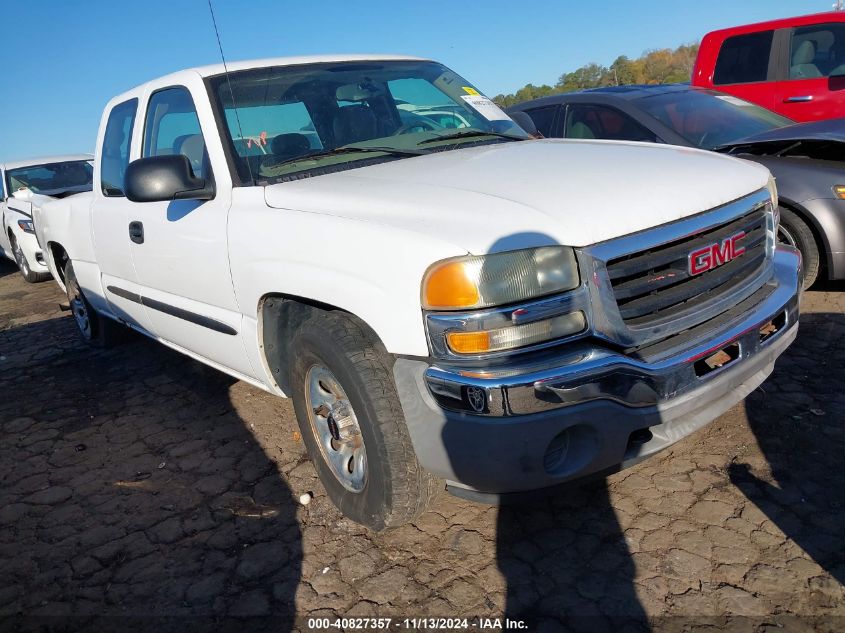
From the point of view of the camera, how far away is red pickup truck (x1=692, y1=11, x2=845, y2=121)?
22.1 feet

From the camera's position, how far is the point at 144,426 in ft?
13.3

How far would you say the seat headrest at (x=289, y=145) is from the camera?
3110 millimetres

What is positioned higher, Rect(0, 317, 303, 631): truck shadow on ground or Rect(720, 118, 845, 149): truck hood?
Rect(720, 118, 845, 149): truck hood

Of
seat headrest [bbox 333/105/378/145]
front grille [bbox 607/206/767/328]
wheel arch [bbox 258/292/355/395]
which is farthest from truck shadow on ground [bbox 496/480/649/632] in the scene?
seat headrest [bbox 333/105/378/145]

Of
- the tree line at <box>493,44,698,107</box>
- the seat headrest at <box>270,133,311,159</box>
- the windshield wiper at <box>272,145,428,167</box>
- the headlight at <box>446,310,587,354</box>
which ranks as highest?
the seat headrest at <box>270,133,311,159</box>

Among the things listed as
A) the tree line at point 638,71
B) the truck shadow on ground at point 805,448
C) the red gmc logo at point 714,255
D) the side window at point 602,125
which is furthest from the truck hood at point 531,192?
the tree line at point 638,71

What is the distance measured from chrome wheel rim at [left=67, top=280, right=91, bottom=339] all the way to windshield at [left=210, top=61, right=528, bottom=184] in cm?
298

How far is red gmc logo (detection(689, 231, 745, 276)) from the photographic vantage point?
237cm

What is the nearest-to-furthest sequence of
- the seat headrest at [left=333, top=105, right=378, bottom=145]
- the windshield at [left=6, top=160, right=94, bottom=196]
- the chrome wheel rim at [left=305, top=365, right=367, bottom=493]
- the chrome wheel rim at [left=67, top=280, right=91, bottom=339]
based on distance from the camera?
1. the chrome wheel rim at [left=305, top=365, right=367, bottom=493]
2. the seat headrest at [left=333, top=105, right=378, bottom=145]
3. the chrome wheel rim at [left=67, top=280, right=91, bottom=339]
4. the windshield at [left=6, top=160, right=94, bottom=196]

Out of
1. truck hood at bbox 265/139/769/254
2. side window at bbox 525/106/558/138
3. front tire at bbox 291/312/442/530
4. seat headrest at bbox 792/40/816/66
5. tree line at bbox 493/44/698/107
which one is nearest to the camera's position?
truck hood at bbox 265/139/769/254

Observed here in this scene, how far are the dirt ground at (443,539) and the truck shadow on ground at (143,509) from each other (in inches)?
0.4

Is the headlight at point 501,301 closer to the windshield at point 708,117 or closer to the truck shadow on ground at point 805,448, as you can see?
the truck shadow on ground at point 805,448

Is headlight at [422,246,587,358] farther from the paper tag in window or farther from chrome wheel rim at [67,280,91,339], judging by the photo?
chrome wheel rim at [67,280,91,339]

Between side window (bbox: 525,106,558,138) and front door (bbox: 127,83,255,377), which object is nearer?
front door (bbox: 127,83,255,377)
